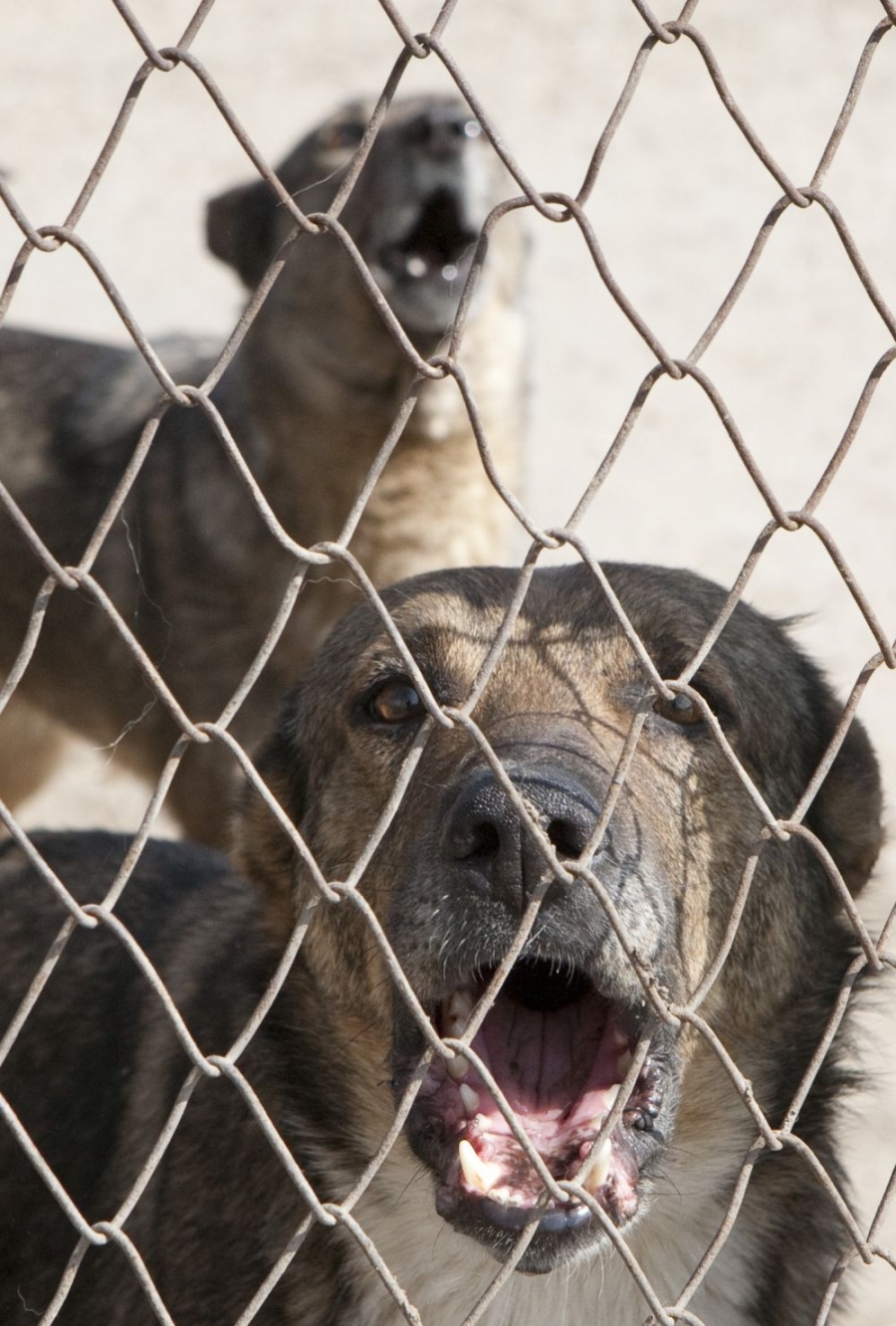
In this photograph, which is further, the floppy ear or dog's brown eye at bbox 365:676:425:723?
the floppy ear

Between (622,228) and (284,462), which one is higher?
(622,228)

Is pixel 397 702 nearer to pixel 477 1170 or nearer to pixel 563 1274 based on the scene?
pixel 477 1170

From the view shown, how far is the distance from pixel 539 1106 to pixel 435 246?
3.52 m

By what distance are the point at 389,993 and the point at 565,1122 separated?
0.44 metres

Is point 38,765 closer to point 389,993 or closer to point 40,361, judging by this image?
point 40,361

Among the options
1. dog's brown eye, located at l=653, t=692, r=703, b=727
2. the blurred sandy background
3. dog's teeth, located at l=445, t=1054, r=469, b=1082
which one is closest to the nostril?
dog's teeth, located at l=445, t=1054, r=469, b=1082

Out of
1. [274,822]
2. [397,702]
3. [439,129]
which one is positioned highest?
[439,129]

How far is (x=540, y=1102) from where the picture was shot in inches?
111

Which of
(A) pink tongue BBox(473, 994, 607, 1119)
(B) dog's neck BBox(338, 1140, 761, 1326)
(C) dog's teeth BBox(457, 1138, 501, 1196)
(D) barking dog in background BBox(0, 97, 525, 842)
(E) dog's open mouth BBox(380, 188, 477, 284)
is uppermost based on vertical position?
(E) dog's open mouth BBox(380, 188, 477, 284)

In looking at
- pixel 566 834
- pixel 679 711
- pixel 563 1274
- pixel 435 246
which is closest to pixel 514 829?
pixel 566 834

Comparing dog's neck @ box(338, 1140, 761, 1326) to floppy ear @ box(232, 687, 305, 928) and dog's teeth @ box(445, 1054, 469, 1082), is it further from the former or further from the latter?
floppy ear @ box(232, 687, 305, 928)

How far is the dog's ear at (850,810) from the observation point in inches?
129

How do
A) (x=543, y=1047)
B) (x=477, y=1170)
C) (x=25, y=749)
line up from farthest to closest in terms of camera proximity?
(x=25, y=749) < (x=543, y=1047) < (x=477, y=1170)

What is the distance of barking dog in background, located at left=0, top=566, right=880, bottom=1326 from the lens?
266cm
